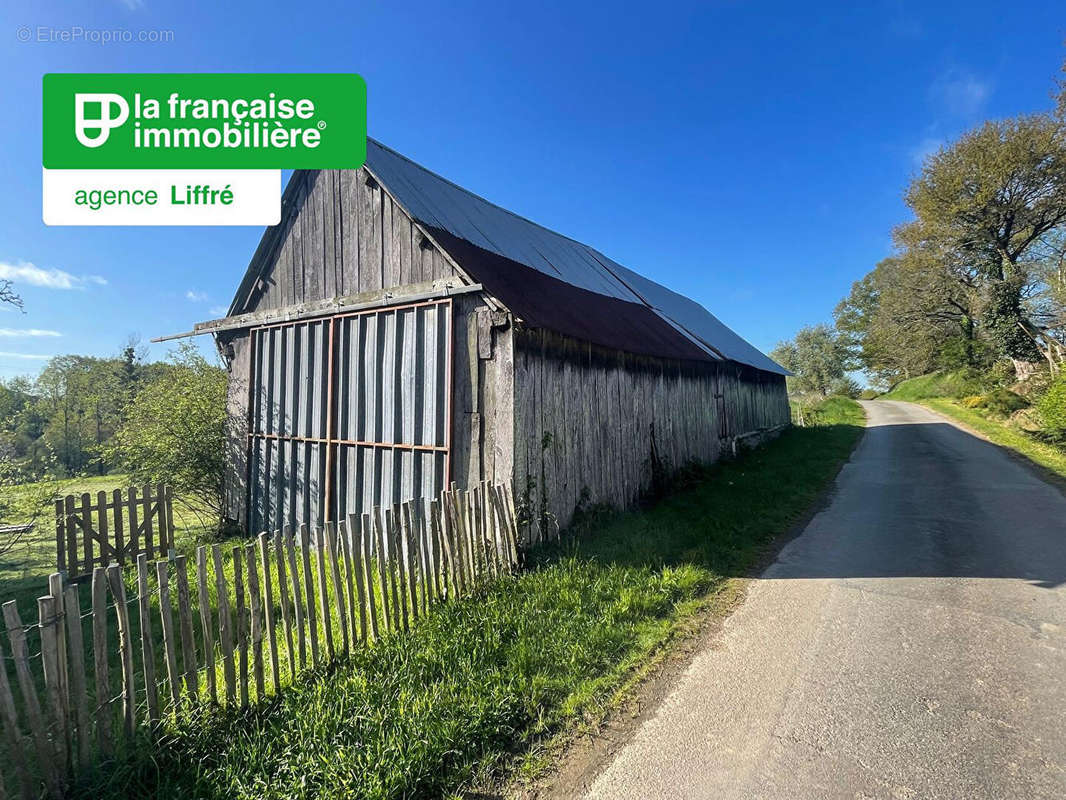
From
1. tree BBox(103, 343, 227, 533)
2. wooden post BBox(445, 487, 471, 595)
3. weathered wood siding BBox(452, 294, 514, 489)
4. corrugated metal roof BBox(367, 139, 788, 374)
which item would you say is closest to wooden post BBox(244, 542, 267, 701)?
wooden post BBox(445, 487, 471, 595)

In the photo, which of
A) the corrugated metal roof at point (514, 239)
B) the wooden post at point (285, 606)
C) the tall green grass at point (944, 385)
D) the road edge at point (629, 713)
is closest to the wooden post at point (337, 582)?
the wooden post at point (285, 606)

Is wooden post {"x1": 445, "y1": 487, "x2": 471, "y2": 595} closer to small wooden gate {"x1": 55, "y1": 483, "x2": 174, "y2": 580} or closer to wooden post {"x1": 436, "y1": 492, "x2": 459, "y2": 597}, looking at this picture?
wooden post {"x1": 436, "y1": 492, "x2": 459, "y2": 597}

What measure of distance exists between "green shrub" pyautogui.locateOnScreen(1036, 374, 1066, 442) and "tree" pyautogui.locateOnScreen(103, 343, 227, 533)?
22.4 metres

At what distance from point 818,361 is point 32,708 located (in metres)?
68.5

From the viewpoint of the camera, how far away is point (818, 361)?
192ft

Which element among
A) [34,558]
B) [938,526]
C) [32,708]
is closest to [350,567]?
[32,708]

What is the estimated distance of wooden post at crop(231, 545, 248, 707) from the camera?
11.1 feet

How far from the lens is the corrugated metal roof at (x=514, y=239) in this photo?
8.29m

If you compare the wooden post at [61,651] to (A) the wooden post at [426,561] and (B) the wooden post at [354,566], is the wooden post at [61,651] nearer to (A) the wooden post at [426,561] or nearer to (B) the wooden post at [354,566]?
(B) the wooden post at [354,566]

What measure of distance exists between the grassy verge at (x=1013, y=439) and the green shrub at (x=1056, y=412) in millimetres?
414

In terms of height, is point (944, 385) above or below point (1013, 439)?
above

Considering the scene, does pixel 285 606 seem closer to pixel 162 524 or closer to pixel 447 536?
pixel 447 536

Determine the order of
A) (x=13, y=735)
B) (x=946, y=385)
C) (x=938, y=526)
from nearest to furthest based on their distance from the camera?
(x=13, y=735)
(x=938, y=526)
(x=946, y=385)

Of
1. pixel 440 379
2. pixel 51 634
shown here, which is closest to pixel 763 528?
pixel 440 379
